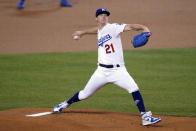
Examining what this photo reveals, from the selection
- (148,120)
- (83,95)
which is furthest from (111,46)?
(148,120)

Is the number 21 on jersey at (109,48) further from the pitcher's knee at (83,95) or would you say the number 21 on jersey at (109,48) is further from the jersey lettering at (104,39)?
the pitcher's knee at (83,95)

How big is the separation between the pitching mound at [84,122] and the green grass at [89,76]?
0.84 m

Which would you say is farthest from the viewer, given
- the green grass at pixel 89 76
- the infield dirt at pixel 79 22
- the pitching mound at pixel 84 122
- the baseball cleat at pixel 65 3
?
the baseball cleat at pixel 65 3

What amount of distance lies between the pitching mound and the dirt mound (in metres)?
6.45

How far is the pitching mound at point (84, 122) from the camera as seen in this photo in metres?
6.07

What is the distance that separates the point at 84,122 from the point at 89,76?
4.40 m

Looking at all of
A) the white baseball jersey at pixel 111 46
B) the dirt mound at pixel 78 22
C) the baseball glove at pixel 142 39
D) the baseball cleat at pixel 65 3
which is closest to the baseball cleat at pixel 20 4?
the dirt mound at pixel 78 22

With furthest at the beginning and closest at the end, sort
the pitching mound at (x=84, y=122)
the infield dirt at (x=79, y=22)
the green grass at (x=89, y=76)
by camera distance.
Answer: the infield dirt at (x=79, y=22) → the green grass at (x=89, y=76) → the pitching mound at (x=84, y=122)

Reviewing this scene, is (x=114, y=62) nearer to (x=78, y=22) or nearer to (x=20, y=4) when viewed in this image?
(x=78, y=22)

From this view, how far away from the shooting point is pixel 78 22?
15.9 meters

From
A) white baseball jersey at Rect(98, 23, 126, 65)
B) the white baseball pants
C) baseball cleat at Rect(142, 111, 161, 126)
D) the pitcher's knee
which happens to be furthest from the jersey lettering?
baseball cleat at Rect(142, 111, 161, 126)

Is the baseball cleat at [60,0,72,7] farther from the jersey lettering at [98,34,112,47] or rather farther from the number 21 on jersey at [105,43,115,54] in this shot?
the number 21 on jersey at [105,43,115,54]

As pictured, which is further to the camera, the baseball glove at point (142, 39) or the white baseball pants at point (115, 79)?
the white baseball pants at point (115, 79)

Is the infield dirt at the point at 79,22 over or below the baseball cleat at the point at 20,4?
below
